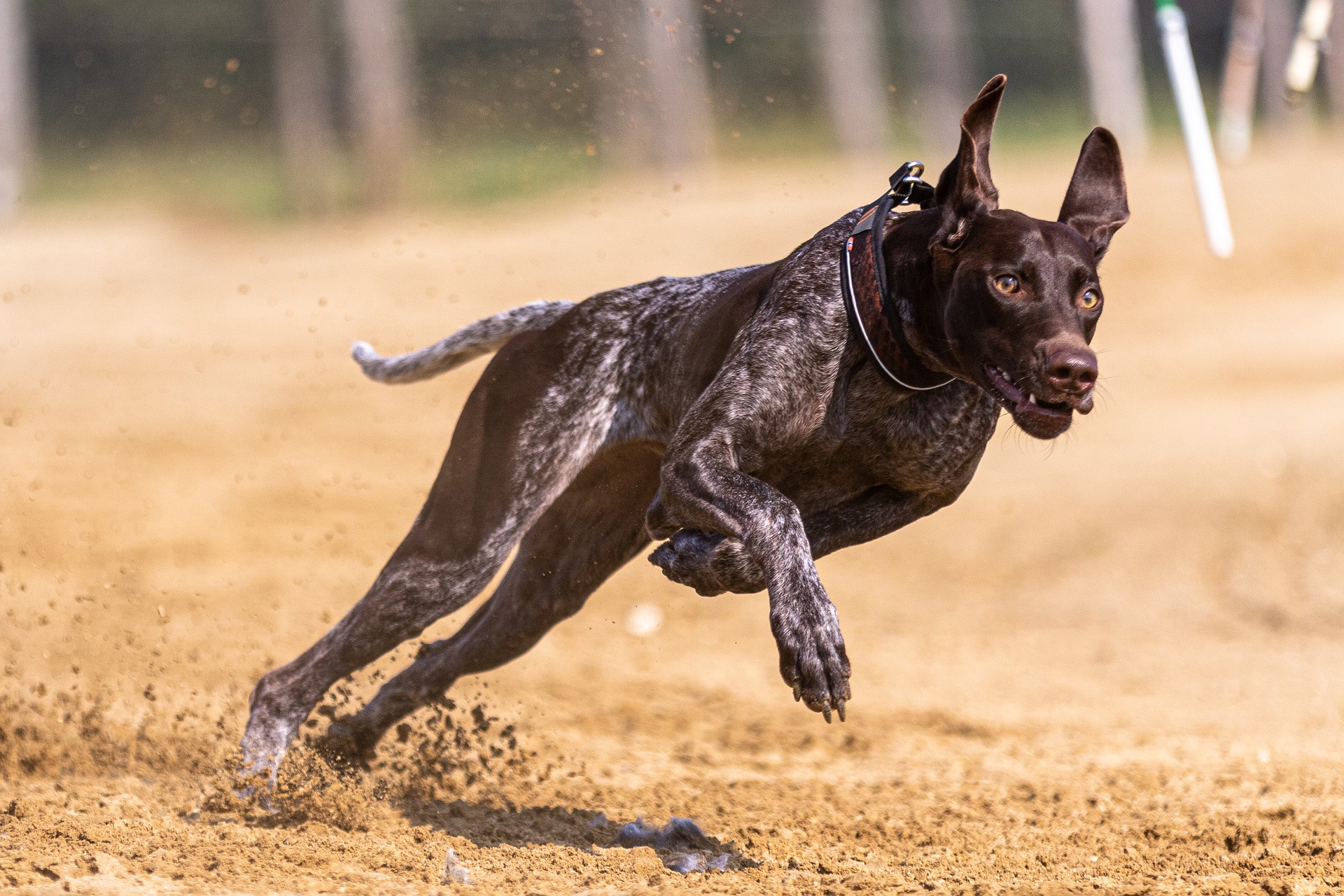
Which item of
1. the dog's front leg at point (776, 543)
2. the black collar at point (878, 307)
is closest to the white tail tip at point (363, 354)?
the dog's front leg at point (776, 543)

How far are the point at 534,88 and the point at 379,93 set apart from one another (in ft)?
5.84

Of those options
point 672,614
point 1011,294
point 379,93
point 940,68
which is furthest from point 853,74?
point 1011,294

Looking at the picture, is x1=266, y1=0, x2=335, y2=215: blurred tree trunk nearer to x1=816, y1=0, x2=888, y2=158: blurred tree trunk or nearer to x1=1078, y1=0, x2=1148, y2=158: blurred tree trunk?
x1=816, y1=0, x2=888, y2=158: blurred tree trunk

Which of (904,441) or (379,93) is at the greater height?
(379,93)

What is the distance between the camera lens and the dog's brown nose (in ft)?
12.3

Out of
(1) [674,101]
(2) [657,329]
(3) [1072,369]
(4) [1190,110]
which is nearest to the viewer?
(3) [1072,369]

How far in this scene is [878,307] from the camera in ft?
14.1

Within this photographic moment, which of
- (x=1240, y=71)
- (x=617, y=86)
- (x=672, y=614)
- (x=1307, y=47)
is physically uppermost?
(x=617, y=86)

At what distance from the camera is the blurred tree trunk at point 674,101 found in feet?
59.6

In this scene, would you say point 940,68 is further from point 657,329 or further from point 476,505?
point 476,505

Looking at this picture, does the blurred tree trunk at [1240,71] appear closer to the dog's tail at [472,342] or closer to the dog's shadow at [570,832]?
the dog's tail at [472,342]

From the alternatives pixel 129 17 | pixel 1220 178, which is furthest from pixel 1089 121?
pixel 129 17

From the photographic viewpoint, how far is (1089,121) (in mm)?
18844

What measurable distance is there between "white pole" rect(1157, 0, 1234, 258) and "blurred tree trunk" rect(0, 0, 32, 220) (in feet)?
45.5
